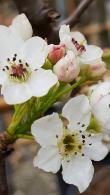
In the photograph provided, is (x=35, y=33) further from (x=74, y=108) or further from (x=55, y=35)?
(x=74, y=108)

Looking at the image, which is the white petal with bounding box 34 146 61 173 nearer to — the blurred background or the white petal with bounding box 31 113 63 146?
the white petal with bounding box 31 113 63 146

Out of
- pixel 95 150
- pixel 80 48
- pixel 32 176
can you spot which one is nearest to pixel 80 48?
pixel 80 48

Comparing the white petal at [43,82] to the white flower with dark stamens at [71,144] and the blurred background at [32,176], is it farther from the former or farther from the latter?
the blurred background at [32,176]

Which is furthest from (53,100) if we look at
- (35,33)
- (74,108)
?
(35,33)

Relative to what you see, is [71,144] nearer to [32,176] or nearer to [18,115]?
[18,115]

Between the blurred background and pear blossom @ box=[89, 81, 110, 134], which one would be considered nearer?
pear blossom @ box=[89, 81, 110, 134]

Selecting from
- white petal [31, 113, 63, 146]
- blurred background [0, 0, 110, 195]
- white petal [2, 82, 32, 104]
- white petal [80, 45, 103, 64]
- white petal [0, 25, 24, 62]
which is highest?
white petal [0, 25, 24, 62]

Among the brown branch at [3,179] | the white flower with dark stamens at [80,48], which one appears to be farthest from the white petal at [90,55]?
the brown branch at [3,179]

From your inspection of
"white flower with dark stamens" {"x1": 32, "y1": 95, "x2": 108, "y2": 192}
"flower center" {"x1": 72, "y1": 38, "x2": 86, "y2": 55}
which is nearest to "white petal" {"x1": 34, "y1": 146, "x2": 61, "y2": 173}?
"white flower with dark stamens" {"x1": 32, "y1": 95, "x2": 108, "y2": 192}
